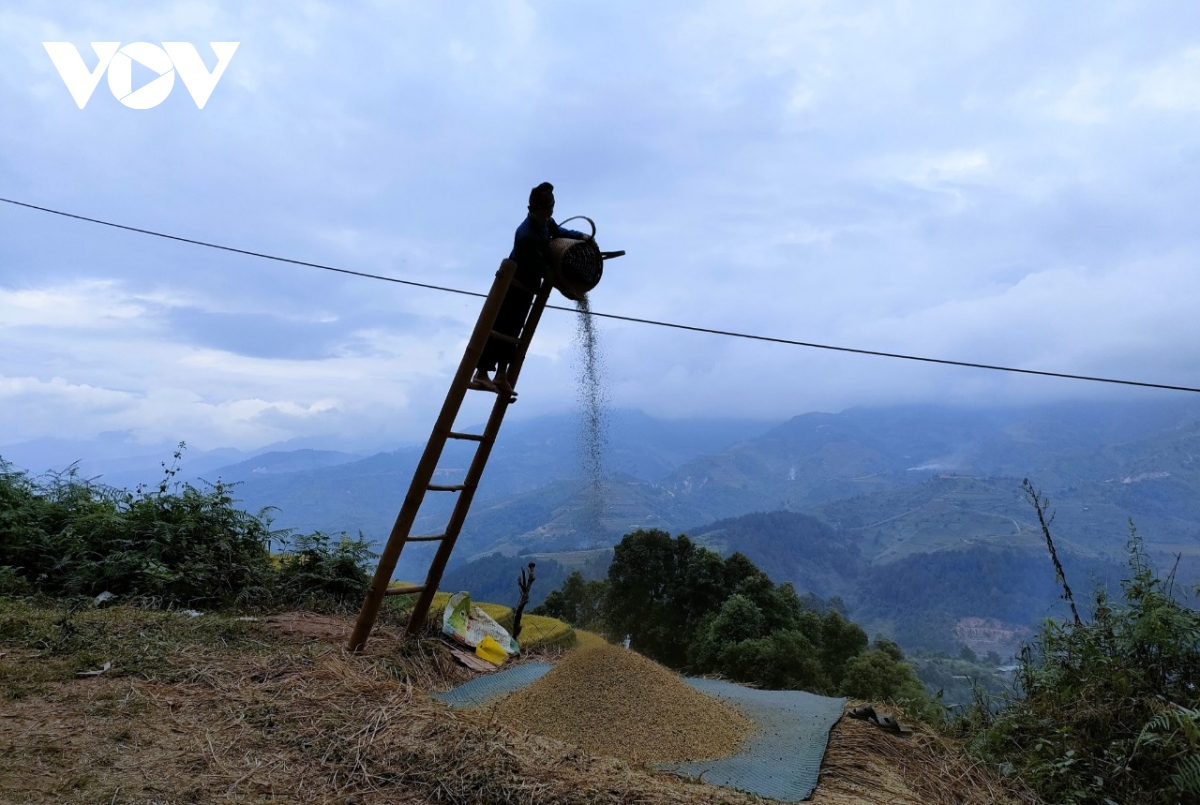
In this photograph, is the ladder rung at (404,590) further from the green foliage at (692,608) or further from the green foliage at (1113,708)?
the green foliage at (692,608)

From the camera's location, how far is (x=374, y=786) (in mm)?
2691

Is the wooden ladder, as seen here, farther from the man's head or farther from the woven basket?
the man's head

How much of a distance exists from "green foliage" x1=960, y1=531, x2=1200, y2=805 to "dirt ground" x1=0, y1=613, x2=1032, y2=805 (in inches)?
16.6

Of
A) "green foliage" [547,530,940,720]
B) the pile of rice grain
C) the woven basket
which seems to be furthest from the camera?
"green foliage" [547,530,940,720]

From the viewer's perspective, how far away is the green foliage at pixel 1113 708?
3.13m

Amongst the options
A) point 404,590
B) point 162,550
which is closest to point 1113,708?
point 404,590

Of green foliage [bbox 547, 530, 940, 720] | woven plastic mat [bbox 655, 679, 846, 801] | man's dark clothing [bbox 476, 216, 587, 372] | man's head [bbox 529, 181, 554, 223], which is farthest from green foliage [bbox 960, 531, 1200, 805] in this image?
green foliage [bbox 547, 530, 940, 720]

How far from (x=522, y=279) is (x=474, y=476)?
147 cm

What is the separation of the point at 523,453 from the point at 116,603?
105 metres

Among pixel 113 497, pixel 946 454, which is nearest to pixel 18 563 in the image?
pixel 113 497

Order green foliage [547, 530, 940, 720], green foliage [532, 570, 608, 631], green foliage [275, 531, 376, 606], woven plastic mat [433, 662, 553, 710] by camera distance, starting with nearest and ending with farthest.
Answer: woven plastic mat [433, 662, 553, 710] < green foliage [275, 531, 376, 606] < green foliage [547, 530, 940, 720] < green foliage [532, 570, 608, 631]

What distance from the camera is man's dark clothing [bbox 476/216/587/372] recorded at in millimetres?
4500

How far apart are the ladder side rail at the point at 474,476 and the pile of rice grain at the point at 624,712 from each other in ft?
3.64

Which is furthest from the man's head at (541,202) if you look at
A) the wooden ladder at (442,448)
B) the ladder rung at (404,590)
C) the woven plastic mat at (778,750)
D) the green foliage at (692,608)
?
the green foliage at (692,608)
